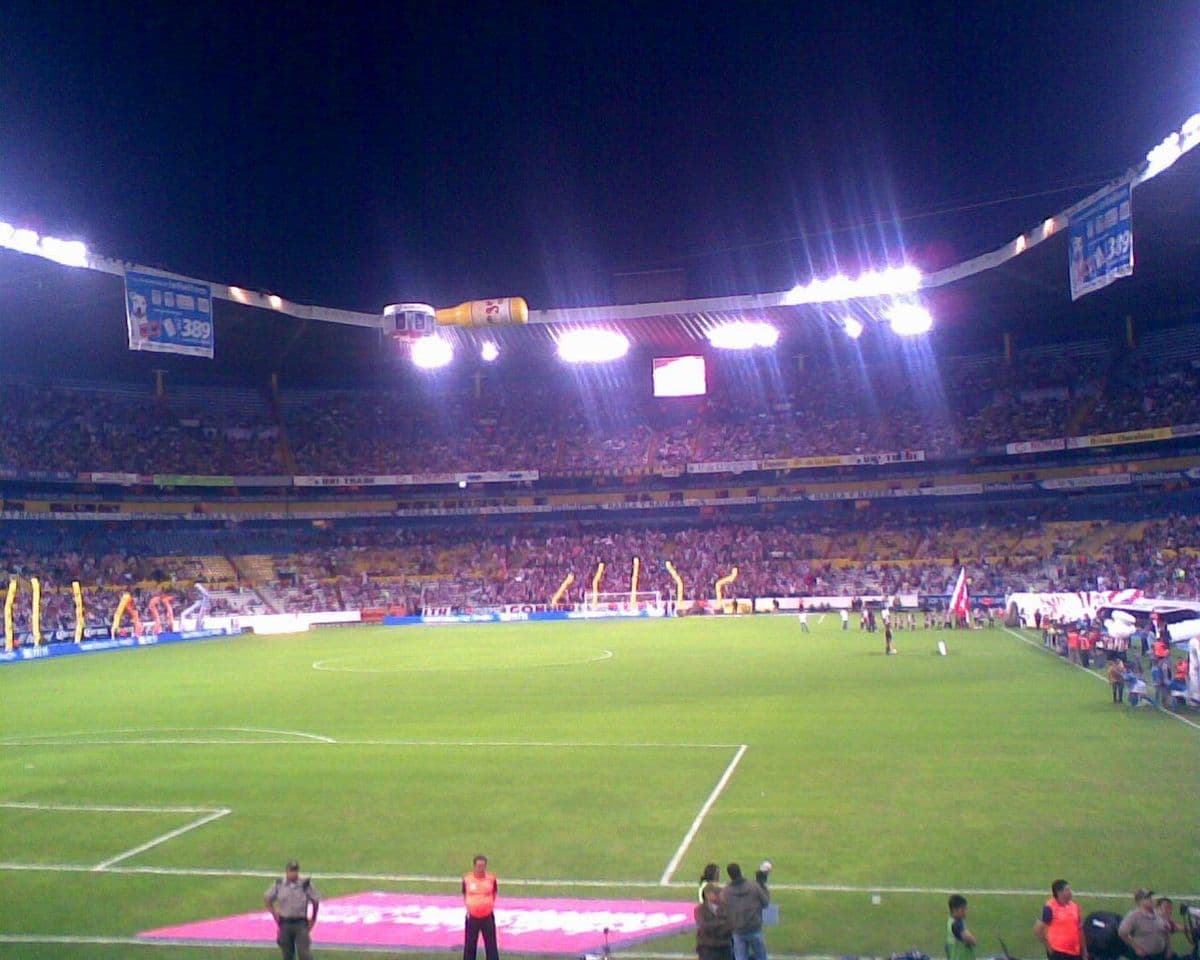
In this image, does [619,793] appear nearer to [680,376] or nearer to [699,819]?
[699,819]

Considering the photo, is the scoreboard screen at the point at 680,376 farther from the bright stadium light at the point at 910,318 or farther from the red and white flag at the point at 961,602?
the red and white flag at the point at 961,602

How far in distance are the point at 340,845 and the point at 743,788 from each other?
6190 millimetres

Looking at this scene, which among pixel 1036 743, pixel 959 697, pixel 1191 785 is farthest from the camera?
pixel 959 697

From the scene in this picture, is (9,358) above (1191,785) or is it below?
above

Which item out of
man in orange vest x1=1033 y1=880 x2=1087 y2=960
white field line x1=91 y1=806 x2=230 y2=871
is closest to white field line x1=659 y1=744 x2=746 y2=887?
man in orange vest x1=1033 y1=880 x2=1087 y2=960

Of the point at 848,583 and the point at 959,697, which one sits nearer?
the point at 959,697

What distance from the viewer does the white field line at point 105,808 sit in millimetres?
16672

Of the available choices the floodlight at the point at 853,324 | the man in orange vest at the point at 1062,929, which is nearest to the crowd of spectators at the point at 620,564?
the floodlight at the point at 853,324

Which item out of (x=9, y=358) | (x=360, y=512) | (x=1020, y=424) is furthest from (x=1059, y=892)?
(x=360, y=512)

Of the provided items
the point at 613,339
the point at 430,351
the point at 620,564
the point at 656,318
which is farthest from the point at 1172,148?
the point at 620,564

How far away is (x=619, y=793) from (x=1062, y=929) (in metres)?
8.83

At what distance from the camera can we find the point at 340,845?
14547 millimetres

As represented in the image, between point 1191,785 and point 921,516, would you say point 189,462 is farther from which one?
point 1191,785

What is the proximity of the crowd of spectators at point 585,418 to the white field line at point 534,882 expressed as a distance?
5066 centimetres
